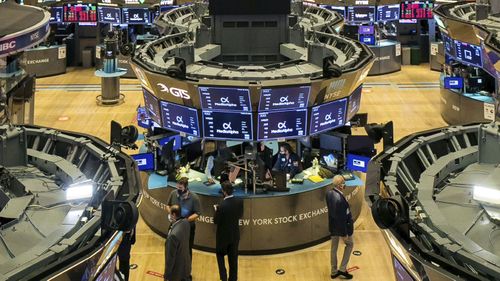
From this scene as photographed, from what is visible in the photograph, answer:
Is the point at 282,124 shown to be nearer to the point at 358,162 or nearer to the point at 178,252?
the point at 358,162

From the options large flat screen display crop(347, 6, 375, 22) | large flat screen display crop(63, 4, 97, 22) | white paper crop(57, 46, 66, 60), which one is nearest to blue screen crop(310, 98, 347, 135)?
large flat screen display crop(347, 6, 375, 22)

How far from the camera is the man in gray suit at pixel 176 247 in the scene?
8.61 meters

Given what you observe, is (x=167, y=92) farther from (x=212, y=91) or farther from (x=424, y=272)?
(x=424, y=272)

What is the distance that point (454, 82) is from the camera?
57.3 ft

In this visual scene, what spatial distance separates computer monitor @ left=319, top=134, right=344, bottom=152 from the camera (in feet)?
41.2

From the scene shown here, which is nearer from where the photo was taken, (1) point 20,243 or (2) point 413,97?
(1) point 20,243

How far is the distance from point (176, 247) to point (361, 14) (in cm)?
1799

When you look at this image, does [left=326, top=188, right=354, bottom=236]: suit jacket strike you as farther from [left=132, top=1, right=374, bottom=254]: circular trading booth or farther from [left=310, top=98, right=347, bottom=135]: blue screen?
[left=310, top=98, right=347, bottom=135]: blue screen

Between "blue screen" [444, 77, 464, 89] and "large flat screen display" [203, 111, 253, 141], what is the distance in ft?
26.6

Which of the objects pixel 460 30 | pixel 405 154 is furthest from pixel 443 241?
pixel 460 30

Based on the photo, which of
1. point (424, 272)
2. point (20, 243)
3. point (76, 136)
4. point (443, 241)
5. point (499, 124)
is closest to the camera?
point (424, 272)

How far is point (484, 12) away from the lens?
691 inches

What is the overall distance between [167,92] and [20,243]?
A: 4996 millimetres

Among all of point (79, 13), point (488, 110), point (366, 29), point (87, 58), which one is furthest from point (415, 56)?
point (79, 13)
